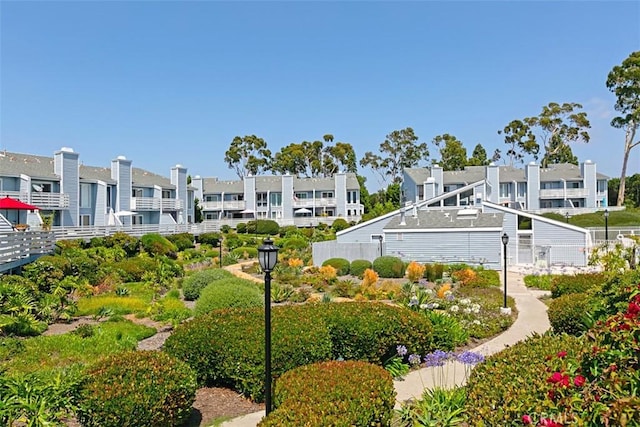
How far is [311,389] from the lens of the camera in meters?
5.73

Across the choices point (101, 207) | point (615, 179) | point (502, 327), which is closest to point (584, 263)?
point (502, 327)

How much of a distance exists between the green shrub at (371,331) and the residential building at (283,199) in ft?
169

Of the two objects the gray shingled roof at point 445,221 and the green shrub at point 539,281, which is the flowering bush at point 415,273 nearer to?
the green shrub at point 539,281

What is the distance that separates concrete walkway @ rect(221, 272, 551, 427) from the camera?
757 cm

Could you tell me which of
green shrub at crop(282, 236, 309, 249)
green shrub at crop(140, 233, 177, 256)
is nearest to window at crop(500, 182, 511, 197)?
green shrub at crop(282, 236, 309, 249)

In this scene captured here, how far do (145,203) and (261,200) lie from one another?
21371 mm

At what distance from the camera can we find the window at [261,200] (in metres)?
64.6

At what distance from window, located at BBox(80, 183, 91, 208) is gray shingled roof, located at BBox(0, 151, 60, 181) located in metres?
3.00

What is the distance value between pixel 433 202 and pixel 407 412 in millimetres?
27680

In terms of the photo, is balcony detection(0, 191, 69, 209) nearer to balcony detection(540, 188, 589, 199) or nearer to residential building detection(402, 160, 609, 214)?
residential building detection(402, 160, 609, 214)

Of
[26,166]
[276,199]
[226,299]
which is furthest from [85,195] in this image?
[226,299]

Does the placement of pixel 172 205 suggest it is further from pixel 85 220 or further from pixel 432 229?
pixel 432 229

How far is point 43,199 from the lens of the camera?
34844 millimetres

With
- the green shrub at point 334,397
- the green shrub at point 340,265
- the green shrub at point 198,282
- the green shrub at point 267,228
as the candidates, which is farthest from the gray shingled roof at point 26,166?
the green shrub at point 334,397
